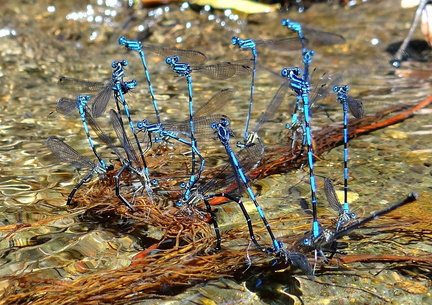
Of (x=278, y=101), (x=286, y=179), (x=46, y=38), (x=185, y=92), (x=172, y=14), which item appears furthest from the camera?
(x=172, y=14)

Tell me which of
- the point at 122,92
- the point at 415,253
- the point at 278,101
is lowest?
the point at 415,253

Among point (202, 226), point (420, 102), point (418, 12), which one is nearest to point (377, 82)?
point (420, 102)

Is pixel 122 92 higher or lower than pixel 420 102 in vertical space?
higher

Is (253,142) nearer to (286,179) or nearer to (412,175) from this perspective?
(286,179)

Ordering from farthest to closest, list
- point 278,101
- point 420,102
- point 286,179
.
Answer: point 420,102
point 278,101
point 286,179

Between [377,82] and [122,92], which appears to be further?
[377,82]

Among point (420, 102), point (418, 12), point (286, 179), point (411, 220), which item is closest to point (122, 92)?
point (286, 179)
